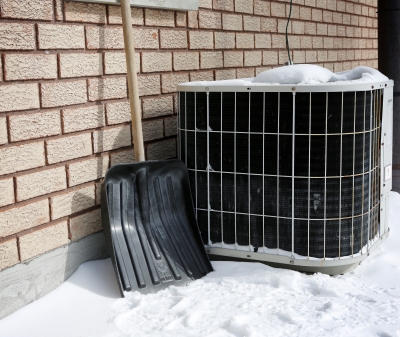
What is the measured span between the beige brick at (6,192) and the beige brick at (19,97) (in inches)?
11.9

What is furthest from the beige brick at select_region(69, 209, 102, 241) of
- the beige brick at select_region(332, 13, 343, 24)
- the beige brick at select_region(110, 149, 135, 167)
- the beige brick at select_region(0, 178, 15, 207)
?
the beige brick at select_region(332, 13, 343, 24)

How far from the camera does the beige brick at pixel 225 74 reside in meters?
3.92

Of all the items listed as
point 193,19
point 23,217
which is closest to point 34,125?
point 23,217

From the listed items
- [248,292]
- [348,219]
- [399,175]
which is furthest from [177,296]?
[399,175]

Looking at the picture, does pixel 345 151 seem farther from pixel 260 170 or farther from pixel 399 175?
pixel 399 175

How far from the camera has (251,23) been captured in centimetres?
431

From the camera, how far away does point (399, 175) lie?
15.4 ft

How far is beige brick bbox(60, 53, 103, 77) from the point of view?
2.66 m

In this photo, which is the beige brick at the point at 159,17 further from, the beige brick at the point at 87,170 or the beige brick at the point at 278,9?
the beige brick at the point at 278,9

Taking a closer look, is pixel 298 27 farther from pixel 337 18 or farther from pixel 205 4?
pixel 205 4

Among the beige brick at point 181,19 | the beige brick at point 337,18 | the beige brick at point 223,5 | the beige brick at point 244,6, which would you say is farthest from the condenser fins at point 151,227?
the beige brick at point 337,18

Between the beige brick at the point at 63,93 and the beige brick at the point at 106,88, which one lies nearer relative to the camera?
the beige brick at the point at 63,93

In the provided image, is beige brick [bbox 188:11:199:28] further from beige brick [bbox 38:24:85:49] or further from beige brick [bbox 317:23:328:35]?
beige brick [bbox 317:23:328:35]

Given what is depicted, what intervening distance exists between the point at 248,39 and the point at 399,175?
170cm
